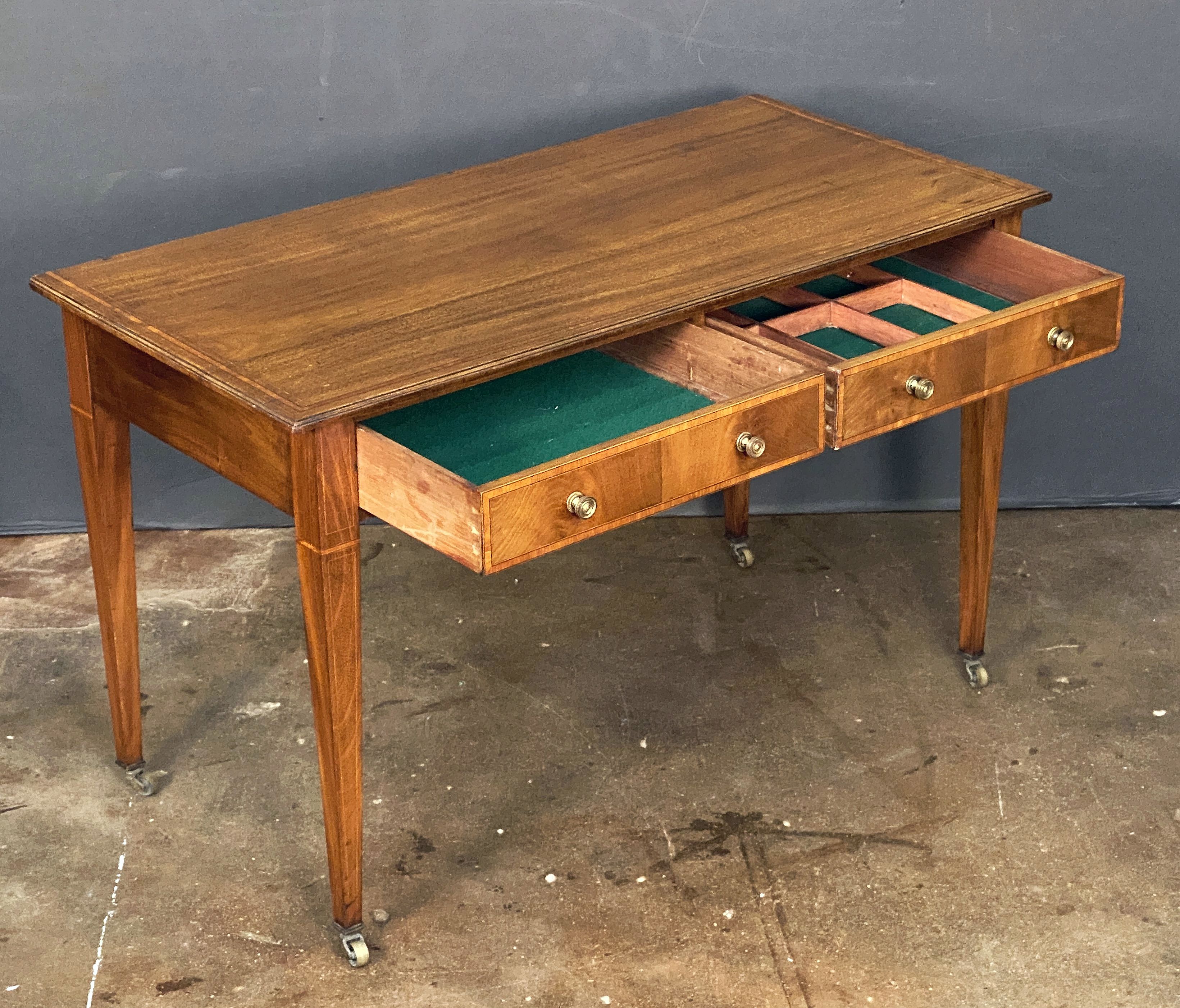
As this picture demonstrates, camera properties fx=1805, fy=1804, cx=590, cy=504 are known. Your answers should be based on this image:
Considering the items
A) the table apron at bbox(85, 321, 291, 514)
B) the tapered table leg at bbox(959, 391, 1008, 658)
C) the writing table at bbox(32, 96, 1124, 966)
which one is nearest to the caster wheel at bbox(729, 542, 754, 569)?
the tapered table leg at bbox(959, 391, 1008, 658)

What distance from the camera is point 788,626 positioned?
11.8 ft

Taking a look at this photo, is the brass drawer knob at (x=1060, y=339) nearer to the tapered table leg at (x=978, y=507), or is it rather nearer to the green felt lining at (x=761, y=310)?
the tapered table leg at (x=978, y=507)

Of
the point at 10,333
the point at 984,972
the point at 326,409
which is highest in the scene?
the point at 326,409

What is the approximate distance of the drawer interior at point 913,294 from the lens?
2.88 m

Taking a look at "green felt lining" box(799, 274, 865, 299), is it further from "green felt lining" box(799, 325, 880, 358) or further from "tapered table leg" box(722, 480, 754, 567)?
"tapered table leg" box(722, 480, 754, 567)

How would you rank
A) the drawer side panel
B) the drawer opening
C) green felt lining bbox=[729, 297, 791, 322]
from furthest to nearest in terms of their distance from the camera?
1. green felt lining bbox=[729, 297, 791, 322]
2. the drawer opening
3. the drawer side panel

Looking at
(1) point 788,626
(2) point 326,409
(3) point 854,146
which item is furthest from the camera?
(1) point 788,626

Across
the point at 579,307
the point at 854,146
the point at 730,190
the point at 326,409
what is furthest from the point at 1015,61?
the point at 326,409

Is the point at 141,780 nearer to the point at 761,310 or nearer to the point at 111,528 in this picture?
the point at 111,528

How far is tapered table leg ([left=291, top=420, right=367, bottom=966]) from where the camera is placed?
7.70 ft

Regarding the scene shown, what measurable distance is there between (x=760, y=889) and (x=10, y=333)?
1.94 meters

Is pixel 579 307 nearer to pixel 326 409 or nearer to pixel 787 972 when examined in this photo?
pixel 326 409

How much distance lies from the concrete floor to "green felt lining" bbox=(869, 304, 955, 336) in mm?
769

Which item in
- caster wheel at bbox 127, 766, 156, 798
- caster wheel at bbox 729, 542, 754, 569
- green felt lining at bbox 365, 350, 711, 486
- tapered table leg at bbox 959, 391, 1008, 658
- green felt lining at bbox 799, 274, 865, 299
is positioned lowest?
caster wheel at bbox 127, 766, 156, 798
